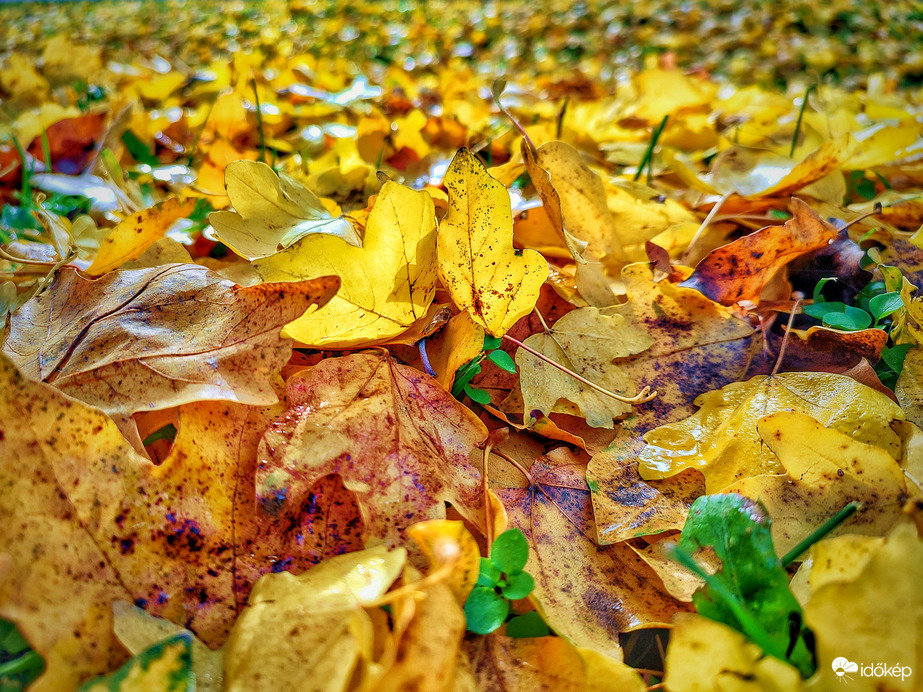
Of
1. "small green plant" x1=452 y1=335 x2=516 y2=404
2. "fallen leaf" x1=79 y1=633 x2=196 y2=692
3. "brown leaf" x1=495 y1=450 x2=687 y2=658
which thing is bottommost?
"brown leaf" x1=495 y1=450 x2=687 y2=658

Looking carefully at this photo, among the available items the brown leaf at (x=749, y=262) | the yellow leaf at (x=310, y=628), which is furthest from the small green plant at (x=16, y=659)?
the brown leaf at (x=749, y=262)

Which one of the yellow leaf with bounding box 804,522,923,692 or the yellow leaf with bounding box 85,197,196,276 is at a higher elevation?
the yellow leaf with bounding box 85,197,196,276

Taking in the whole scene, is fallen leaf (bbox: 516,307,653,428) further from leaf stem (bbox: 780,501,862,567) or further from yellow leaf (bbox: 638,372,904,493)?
leaf stem (bbox: 780,501,862,567)

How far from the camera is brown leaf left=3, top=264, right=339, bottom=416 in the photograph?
1.40 ft

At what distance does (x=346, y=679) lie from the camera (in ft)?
1.01

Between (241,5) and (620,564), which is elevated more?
(241,5)

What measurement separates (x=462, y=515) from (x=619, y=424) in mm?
182

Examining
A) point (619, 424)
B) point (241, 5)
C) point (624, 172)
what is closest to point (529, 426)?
point (619, 424)

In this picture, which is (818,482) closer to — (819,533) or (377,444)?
(819,533)

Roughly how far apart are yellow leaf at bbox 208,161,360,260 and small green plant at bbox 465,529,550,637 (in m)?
0.31

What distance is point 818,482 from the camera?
44cm

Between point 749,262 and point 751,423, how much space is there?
20 cm

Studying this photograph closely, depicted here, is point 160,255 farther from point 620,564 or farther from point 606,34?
point 606,34

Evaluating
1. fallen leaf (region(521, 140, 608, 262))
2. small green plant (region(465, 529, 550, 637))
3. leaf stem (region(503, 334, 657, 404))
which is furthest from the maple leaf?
fallen leaf (region(521, 140, 608, 262))
